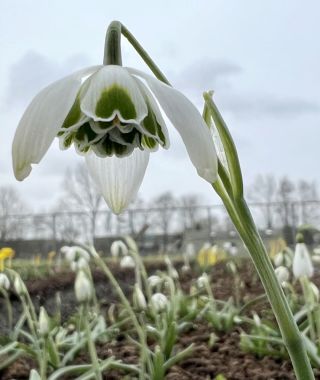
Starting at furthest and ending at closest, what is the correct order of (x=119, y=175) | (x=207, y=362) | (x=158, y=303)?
(x=158, y=303)
(x=207, y=362)
(x=119, y=175)

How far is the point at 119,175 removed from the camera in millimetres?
1191

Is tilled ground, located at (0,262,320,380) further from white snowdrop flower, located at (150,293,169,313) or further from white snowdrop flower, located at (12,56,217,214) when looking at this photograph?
white snowdrop flower, located at (12,56,217,214)

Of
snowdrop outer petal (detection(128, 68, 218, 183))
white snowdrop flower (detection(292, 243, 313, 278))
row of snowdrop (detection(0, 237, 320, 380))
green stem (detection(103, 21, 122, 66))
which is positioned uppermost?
green stem (detection(103, 21, 122, 66))

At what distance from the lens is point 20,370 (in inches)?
111

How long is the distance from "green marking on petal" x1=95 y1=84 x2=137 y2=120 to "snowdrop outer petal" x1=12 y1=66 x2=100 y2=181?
5 centimetres

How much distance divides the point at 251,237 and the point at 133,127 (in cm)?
26

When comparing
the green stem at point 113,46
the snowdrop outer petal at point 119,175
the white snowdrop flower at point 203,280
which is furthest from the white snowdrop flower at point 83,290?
the green stem at point 113,46

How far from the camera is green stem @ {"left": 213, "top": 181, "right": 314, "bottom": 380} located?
991 mm

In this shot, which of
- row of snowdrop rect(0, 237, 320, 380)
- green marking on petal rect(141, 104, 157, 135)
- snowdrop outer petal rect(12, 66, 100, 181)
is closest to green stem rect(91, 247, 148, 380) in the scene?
row of snowdrop rect(0, 237, 320, 380)

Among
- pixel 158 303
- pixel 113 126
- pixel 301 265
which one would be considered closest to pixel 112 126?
pixel 113 126

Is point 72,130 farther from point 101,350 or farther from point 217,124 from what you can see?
point 101,350

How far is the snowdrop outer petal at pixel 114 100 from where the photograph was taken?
3.23ft

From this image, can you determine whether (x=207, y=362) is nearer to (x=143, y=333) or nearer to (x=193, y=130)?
(x=143, y=333)

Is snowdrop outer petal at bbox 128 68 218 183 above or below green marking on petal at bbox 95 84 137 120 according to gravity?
below
